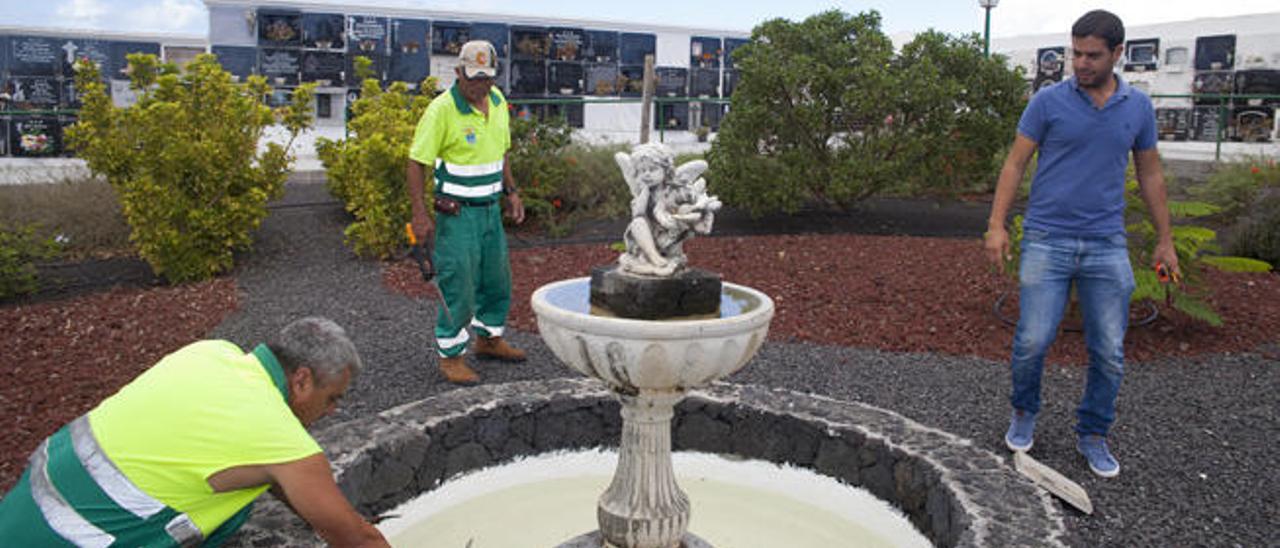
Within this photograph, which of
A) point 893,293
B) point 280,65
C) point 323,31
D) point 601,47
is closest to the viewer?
point 893,293

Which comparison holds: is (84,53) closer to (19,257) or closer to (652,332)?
(19,257)

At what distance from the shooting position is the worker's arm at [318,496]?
251 centimetres

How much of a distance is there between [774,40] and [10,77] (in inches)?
439

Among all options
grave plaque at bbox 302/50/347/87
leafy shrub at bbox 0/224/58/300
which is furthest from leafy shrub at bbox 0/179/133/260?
grave plaque at bbox 302/50/347/87

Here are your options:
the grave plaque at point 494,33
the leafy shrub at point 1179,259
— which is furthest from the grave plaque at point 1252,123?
the grave plaque at point 494,33

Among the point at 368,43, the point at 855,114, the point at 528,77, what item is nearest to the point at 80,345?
the point at 855,114

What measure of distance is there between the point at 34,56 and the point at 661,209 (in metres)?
14.1

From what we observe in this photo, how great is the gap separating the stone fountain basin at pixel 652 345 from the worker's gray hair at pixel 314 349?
807 mm

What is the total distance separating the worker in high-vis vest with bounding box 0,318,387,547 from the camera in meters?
2.48

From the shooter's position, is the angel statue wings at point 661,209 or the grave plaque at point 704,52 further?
the grave plaque at point 704,52

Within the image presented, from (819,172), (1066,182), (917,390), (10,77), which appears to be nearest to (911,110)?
(819,172)

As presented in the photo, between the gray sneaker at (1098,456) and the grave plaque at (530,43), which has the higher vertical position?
the grave plaque at (530,43)

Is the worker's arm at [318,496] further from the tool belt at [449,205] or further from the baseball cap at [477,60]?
the baseball cap at [477,60]

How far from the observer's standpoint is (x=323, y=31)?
14.9 m
